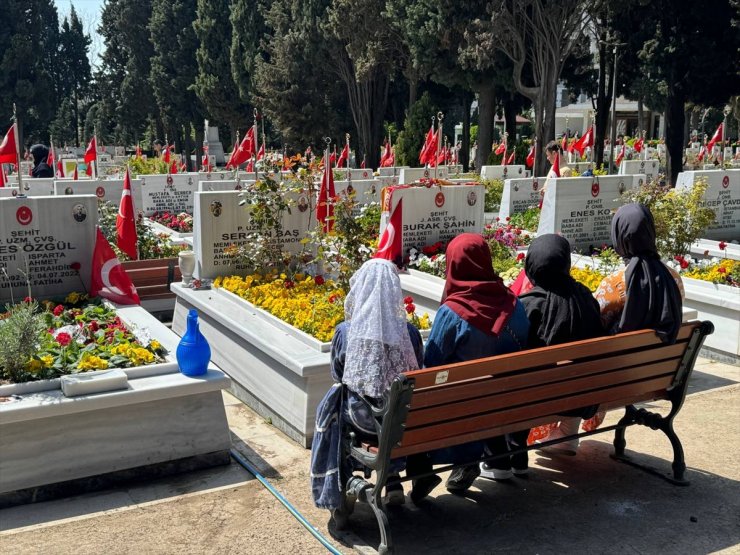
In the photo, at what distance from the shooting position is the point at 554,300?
188 inches

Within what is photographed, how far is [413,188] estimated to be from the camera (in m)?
9.55

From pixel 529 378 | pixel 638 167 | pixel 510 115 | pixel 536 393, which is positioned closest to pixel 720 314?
pixel 536 393

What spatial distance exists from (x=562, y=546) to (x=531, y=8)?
26.0 m

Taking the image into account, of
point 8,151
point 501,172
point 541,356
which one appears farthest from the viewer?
point 501,172

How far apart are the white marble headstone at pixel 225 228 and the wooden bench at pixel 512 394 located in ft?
15.1

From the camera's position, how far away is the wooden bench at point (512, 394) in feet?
13.3

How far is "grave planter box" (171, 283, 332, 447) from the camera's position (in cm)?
589

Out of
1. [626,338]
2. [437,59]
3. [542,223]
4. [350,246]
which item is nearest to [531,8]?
[437,59]

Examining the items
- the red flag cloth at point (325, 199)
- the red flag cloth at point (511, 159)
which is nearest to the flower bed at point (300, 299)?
the red flag cloth at point (325, 199)

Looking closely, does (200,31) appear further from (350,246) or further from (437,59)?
(350,246)

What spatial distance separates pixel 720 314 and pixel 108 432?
5.96m

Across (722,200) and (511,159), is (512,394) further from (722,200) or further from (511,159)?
(511,159)

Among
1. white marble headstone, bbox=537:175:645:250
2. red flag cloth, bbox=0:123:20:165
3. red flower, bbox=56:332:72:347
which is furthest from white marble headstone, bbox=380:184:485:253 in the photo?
red flower, bbox=56:332:72:347

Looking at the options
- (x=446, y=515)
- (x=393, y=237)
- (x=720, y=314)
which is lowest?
(x=446, y=515)
